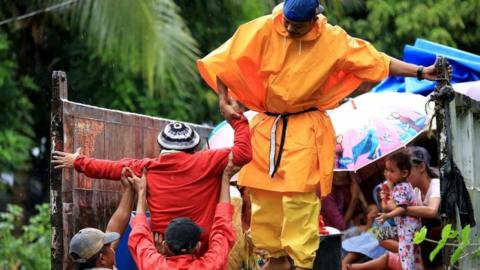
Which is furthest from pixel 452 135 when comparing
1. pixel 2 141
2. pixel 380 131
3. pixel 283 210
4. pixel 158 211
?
pixel 2 141

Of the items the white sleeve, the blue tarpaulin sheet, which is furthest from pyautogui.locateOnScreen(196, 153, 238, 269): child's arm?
the blue tarpaulin sheet

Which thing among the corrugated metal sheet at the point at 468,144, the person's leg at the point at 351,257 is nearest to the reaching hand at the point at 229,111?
the corrugated metal sheet at the point at 468,144

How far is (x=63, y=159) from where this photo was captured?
640 centimetres

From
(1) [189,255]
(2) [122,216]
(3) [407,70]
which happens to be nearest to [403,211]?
(3) [407,70]

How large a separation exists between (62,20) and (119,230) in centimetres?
766

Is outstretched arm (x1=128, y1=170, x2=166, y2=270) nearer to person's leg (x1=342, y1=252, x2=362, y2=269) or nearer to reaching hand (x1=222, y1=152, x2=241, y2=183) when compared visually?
reaching hand (x1=222, y1=152, x2=241, y2=183)

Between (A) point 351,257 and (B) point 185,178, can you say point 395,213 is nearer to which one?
(A) point 351,257

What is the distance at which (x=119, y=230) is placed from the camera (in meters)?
6.71

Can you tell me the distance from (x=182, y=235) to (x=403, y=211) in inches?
85.4

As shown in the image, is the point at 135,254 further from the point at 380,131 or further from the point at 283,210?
the point at 380,131

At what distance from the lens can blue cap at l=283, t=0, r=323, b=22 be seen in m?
6.25

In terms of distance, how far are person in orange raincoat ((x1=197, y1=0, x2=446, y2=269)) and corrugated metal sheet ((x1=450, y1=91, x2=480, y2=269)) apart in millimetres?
357

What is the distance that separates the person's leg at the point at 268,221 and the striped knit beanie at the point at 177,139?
0.52 meters

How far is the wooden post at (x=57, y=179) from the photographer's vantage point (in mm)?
6441
